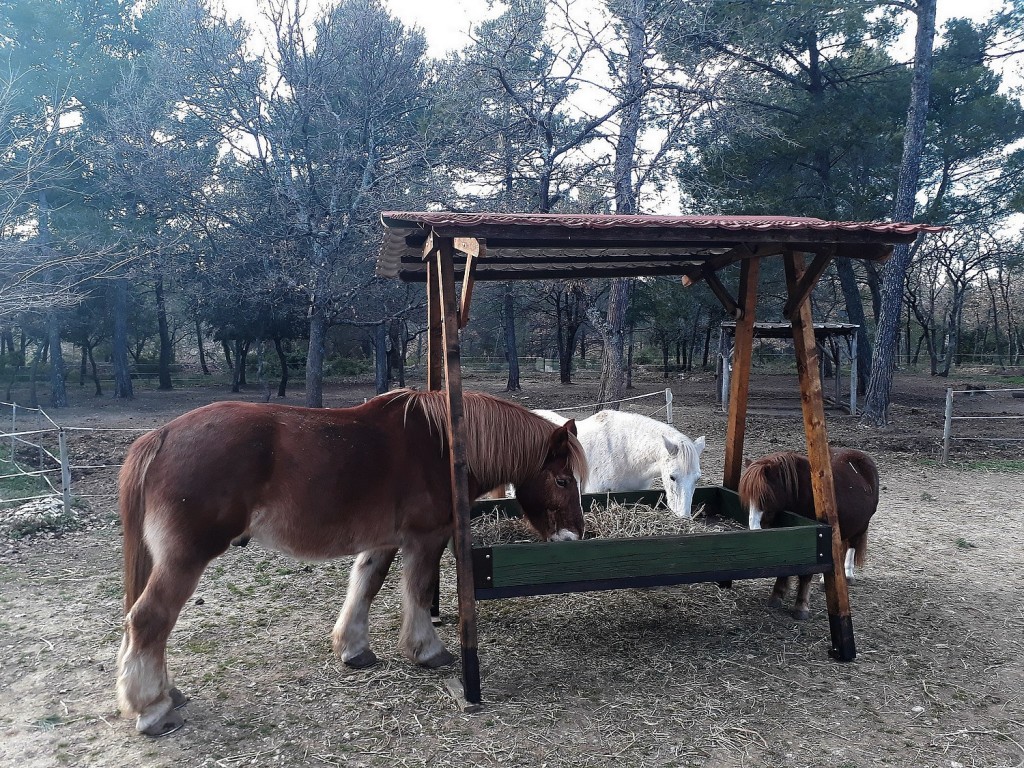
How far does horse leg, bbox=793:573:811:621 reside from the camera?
4.05 meters

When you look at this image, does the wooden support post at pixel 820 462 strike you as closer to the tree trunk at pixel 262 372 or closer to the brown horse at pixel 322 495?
the brown horse at pixel 322 495

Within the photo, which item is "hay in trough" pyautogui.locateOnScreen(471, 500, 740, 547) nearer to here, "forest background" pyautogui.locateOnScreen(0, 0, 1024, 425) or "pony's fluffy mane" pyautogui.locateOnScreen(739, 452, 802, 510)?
"pony's fluffy mane" pyautogui.locateOnScreen(739, 452, 802, 510)

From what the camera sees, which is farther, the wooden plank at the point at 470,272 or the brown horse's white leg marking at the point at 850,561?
the brown horse's white leg marking at the point at 850,561

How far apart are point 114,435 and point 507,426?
32.0 feet

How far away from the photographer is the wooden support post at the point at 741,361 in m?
4.39

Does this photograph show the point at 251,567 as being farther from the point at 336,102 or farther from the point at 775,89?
the point at 775,89

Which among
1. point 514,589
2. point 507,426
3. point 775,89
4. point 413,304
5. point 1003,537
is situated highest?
point 775,89

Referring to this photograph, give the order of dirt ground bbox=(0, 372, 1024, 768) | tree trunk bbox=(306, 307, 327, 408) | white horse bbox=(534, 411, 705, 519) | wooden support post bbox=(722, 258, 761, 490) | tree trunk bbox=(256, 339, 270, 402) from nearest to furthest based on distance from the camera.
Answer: dirt ground bbox=(0, 372, 1024, 768) < wooden support post bbox=(722, 258, 761, 490) < white horse bbox=(534, 411, 705, 519) < tree trunk bbox=(306, 307, 327, 408) < tree trunk bbox=(256, 339, 270, 402)

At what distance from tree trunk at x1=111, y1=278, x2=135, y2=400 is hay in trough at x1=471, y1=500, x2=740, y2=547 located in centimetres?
1741

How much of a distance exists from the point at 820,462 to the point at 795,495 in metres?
0.51

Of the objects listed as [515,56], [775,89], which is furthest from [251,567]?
[775,89]

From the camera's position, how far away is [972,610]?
4.25 m

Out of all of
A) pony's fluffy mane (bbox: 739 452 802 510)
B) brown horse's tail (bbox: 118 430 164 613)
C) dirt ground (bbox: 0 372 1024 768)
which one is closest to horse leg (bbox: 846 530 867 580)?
dirt ground (bbox: 0 372 1024 768)

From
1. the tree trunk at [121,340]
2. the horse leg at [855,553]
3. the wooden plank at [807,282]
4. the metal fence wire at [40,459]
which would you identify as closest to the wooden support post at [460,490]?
the wooden plank at [807,282]
